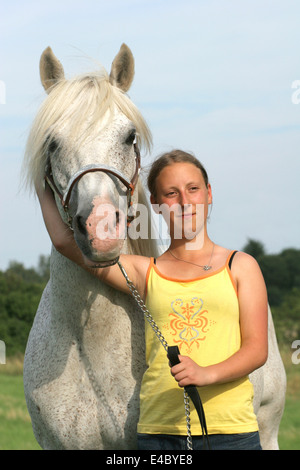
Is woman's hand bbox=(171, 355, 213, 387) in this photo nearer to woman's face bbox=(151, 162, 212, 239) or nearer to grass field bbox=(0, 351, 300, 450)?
woman's face bbox=(151, 162, 212, 239)

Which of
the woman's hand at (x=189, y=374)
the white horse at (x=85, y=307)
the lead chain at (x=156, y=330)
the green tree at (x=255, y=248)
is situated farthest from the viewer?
the green tree at (x=255, y=248)

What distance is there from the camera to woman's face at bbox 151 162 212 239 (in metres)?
2.51

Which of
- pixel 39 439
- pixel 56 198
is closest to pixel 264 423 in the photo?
pixel 39 439

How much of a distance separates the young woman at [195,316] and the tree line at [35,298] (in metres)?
7.26

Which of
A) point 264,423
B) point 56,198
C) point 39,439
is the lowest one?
point 264,423

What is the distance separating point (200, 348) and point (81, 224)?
2.32 feet

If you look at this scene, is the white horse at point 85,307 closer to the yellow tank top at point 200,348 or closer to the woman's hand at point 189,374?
the yellow tank top at point 200,348

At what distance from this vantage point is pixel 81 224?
2.23 m

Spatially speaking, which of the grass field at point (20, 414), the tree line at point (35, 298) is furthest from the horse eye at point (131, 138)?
the tree line at point (35, 298)

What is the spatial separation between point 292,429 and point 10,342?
5976 mm

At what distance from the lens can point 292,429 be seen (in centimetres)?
902

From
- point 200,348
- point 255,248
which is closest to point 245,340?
point 200,348

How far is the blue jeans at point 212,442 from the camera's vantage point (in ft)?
7.58

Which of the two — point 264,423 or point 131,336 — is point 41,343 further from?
point 264,423
